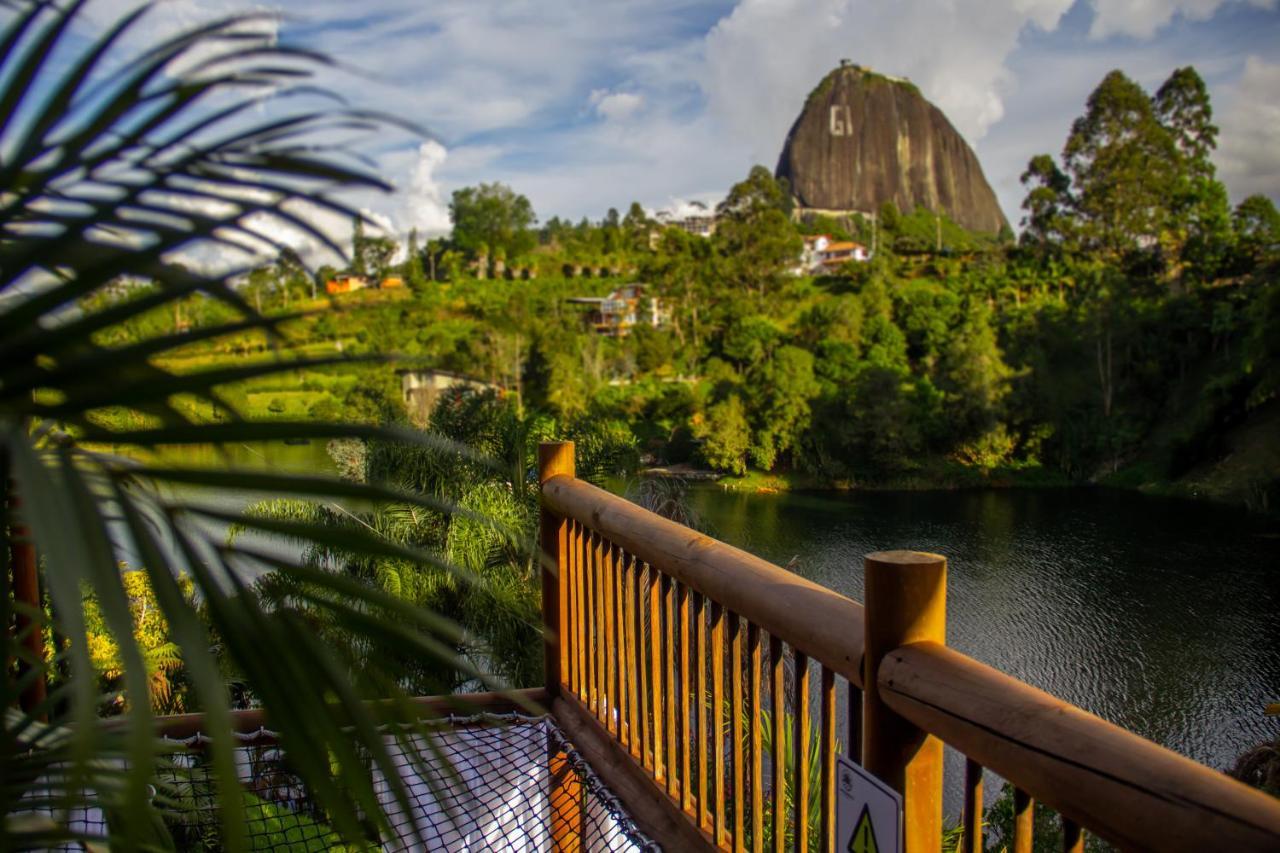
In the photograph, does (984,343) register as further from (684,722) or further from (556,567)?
(684,722)

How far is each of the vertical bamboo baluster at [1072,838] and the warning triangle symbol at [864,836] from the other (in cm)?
23

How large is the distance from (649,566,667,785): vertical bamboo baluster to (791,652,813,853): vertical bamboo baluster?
0.40 meters

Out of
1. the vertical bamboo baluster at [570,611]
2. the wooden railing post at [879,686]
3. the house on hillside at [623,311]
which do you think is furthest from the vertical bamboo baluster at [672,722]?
the house on hillside at [623,311]

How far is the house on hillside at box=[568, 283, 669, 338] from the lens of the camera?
33781 millimetres

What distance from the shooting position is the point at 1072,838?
0.80 meters

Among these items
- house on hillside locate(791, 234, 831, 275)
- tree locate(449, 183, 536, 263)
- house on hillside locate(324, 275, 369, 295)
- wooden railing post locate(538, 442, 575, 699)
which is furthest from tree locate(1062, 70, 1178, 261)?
house on hillside locate(324, 275, 369, 295)

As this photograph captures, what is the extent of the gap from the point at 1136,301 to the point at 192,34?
30.3 metres

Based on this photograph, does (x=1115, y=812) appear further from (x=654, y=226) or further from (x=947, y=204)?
(x=947, y=204)

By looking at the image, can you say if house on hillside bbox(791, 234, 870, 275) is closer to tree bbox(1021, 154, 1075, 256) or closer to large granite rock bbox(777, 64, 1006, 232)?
tree bbox(1021, 154, 1075, 256)

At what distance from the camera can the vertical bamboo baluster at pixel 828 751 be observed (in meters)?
1.16

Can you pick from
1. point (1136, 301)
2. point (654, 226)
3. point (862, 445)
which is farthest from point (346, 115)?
point (654, 226)

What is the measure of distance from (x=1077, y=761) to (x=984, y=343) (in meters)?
25.9

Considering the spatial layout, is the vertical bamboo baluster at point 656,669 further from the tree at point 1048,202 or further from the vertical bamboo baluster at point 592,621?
the tree at point 1048,202

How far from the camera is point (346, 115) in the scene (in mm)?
601
